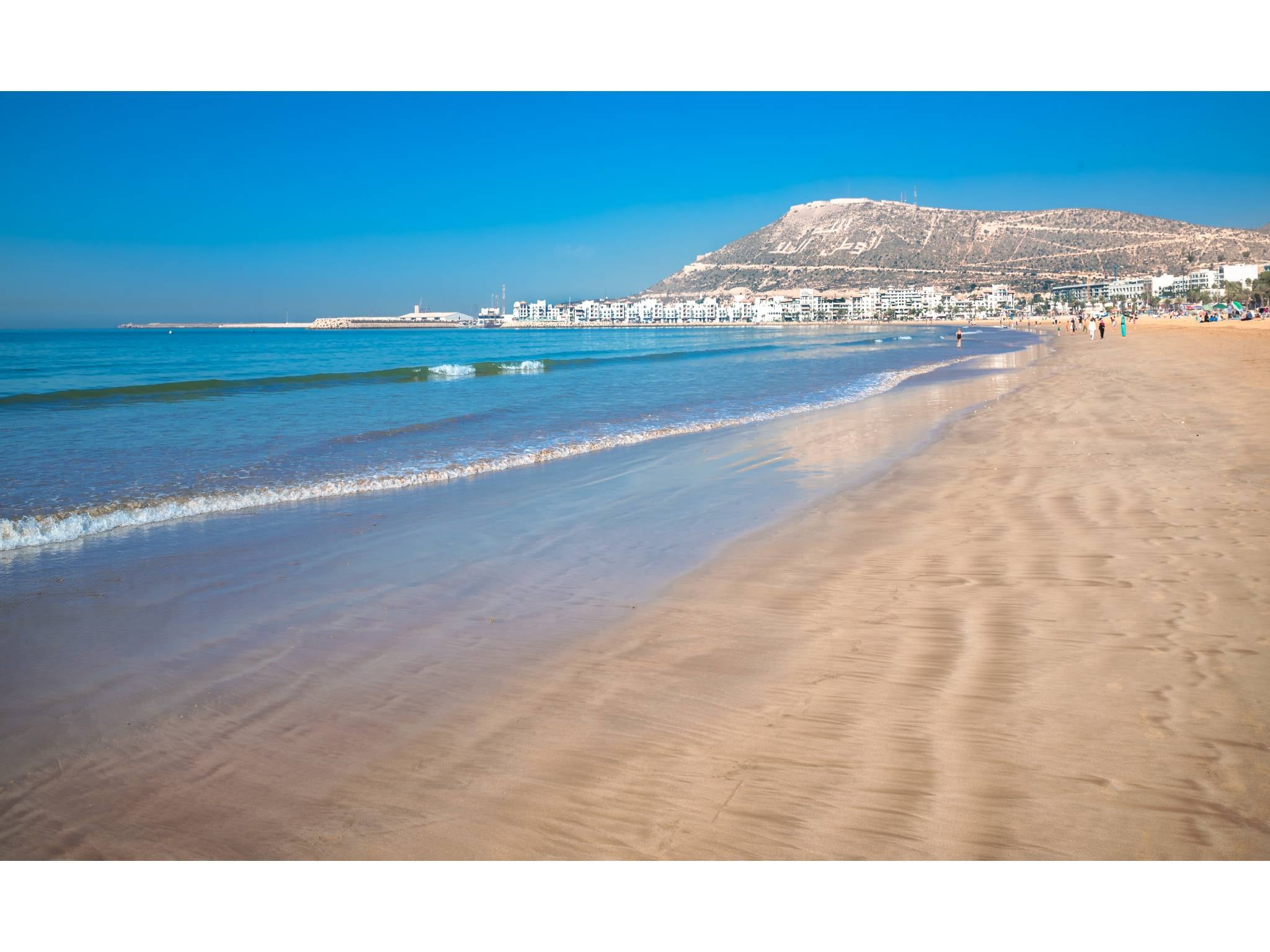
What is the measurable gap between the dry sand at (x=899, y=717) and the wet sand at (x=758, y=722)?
0.04 ft

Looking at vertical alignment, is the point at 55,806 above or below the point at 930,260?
below

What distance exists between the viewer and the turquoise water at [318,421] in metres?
9.00

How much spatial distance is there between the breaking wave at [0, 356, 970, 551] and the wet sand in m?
2.67

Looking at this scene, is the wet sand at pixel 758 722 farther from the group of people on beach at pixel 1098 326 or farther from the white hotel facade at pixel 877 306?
the white hotel facade at pixel 877 306

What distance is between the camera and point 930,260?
187625 mm

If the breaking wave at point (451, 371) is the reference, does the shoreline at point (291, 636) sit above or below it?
below

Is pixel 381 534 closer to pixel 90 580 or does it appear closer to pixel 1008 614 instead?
pixel 90 580

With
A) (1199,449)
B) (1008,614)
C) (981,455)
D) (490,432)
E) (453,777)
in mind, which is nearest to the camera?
(453,777)

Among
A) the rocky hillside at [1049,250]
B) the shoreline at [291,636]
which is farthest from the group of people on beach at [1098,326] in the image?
the rocky hillside at [1049,250]

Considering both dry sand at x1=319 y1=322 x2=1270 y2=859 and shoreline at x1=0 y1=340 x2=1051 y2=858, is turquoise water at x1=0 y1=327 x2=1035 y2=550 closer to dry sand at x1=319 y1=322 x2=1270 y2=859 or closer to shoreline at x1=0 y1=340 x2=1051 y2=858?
shoreline at x1=0 y1=340 x2=1051 y2=858

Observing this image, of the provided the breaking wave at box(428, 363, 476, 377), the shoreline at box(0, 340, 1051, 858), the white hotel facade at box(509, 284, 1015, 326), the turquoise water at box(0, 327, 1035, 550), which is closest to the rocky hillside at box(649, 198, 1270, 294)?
the white hotel facade at box(509, 284, 1015, 326)

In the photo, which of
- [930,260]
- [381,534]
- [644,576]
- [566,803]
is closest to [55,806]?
[566,803]

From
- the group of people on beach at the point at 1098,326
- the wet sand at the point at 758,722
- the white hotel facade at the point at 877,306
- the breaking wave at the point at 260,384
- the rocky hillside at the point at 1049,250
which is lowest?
the wet sand at the point at 758,722

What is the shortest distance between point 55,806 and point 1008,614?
14.5ft
